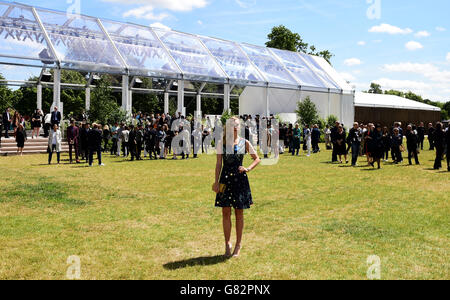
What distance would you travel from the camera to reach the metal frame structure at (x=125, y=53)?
23688 millimetres

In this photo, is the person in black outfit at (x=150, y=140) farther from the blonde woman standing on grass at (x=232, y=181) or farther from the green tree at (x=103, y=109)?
the blonde woman standing on grass at (x=232, y=181)

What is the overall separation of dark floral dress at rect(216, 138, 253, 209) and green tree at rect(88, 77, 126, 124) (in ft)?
65.6

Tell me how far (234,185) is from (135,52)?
23769mm

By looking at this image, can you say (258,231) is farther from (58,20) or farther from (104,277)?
(58,20)

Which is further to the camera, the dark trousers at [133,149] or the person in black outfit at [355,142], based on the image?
the dark trousers at [133,149]

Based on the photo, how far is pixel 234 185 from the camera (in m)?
5.89

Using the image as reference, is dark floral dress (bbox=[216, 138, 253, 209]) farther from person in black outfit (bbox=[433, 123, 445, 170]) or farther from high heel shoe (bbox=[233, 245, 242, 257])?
person in black outfit (bbox=[433, 123, 445, 170])

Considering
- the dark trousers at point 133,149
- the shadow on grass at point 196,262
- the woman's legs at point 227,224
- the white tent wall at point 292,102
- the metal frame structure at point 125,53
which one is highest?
the metal frame structure at point 125,53

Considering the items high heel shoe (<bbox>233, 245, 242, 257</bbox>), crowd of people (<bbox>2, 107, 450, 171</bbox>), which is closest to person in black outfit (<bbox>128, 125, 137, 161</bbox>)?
crowd of people (<bbox>2, 107, 450, 171</bbox>)

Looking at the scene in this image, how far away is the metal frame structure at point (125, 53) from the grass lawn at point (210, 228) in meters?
11.5

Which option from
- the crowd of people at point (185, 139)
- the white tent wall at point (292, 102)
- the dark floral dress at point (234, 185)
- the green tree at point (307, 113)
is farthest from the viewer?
the white tent wall at point (292, 102)

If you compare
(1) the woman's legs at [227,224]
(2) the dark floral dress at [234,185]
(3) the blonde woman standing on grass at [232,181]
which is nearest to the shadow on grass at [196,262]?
(1) the woman's legs at [227,224]

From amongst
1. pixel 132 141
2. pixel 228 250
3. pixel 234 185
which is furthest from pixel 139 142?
pixel 234 185

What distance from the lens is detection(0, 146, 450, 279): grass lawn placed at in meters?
5.54
